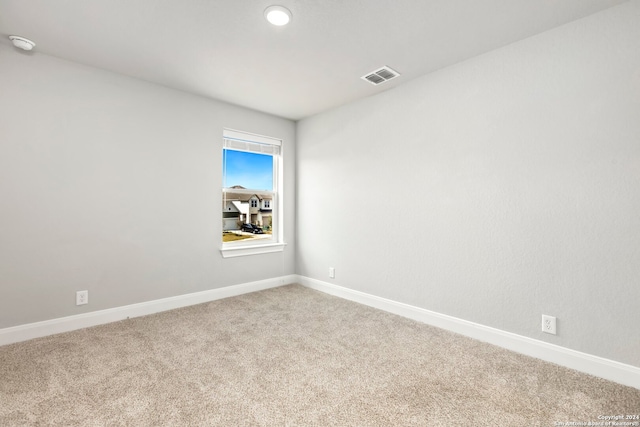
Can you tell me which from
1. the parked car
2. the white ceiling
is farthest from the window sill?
the white ceiling

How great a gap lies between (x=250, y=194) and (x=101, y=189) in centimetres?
172

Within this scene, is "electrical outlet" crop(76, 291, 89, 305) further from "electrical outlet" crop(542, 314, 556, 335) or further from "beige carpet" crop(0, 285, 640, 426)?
"electrical outlet" crop(542, 314, 556, 335)

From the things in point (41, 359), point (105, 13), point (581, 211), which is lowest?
point (41, 359)

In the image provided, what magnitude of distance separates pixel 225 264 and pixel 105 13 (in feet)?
8.78

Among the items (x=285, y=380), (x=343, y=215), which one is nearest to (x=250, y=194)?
(x=343, y=215)

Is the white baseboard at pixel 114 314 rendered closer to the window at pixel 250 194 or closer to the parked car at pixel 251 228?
the window at pixel 250 194

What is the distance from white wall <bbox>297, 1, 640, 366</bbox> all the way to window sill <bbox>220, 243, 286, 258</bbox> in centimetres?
128

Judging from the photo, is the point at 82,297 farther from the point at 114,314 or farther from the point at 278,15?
the point at 278,15

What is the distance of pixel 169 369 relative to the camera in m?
2.05

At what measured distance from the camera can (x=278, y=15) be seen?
2.04m

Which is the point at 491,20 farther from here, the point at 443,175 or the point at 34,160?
the point at 34,160

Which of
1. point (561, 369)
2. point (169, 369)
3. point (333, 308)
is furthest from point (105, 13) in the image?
point (561, 369)

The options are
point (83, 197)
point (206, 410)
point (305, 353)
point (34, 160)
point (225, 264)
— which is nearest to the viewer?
point (206, 410)

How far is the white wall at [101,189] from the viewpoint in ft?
8.12
